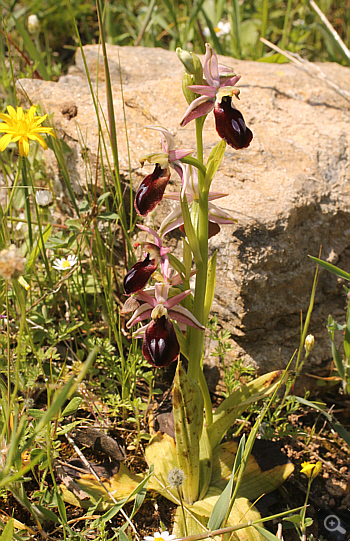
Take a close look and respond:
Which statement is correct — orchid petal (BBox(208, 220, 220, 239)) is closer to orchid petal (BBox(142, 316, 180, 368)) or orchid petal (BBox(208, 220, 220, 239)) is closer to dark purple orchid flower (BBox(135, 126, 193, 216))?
dark purple orchid flower (BBox(135, 126, 193, 216))

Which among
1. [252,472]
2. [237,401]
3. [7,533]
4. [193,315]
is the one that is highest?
[193,315]

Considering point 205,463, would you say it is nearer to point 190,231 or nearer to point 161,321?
point 161,321

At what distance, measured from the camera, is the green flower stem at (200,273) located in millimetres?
1468

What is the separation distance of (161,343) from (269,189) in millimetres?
1073

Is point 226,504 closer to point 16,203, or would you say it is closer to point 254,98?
point 16,203

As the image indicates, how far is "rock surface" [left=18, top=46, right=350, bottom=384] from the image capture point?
2076mm

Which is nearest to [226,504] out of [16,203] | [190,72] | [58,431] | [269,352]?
[58,431]

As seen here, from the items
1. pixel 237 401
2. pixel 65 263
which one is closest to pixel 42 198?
pixel 65 263

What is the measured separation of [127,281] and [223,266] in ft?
2.22

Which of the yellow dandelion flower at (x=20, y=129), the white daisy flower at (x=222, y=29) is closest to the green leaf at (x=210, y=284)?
the yellow dandelion flower at (x=20, y=129)

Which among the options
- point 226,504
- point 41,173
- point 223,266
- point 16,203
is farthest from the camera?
point 41,173

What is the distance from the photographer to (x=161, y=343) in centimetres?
145

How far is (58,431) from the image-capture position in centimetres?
166

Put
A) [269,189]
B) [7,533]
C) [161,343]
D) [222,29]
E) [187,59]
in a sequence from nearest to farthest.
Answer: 1. [7,533]
2. [187,59]
3. [161,343]
4. [269,189]
5. [222,29]
